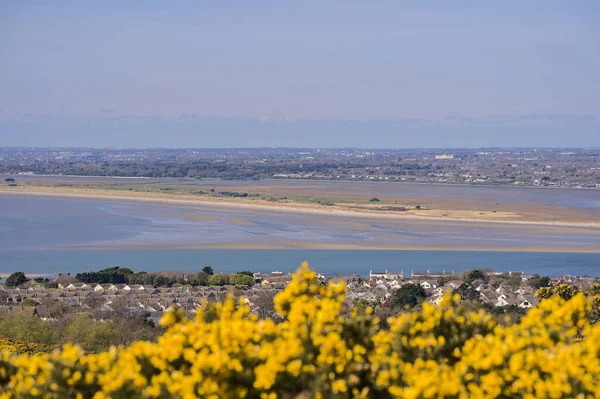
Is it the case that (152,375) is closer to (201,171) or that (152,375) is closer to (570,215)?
(570,215)

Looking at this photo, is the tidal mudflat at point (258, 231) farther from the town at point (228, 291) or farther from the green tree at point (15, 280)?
the green tree at point (15, 280)

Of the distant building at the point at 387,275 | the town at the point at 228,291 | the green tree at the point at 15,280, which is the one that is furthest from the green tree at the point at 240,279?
the green tree at the point at 15,280

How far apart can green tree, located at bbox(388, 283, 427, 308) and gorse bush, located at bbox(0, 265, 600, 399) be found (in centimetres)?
1985

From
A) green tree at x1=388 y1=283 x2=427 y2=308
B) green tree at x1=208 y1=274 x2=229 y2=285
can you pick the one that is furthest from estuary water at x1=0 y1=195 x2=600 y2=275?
green tree at x1=388 y1=283 x2=427 y2=308

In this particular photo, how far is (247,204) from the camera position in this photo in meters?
69.6

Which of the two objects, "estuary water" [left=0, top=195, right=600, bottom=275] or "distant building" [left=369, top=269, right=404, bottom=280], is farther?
"estuary water" [left=0, top=195, right=600, bottom=275]

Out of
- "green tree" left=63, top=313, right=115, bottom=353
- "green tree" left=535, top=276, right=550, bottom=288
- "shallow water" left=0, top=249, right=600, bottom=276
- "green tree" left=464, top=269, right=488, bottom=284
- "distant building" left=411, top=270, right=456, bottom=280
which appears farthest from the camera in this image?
"shallow water" left=0, top=249, right=600, bottom=276

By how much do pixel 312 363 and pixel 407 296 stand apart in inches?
846

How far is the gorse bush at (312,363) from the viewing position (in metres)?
4.67

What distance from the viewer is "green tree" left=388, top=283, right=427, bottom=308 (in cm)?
2538

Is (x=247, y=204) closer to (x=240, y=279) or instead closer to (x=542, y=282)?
(x=240, y=279)

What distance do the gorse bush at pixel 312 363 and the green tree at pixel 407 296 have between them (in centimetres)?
1985

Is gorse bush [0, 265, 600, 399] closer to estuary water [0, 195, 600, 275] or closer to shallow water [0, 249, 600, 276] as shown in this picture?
shallow water [0, 249, 600, 276]

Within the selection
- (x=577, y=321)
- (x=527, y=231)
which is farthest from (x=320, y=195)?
(x=577, y=321)
